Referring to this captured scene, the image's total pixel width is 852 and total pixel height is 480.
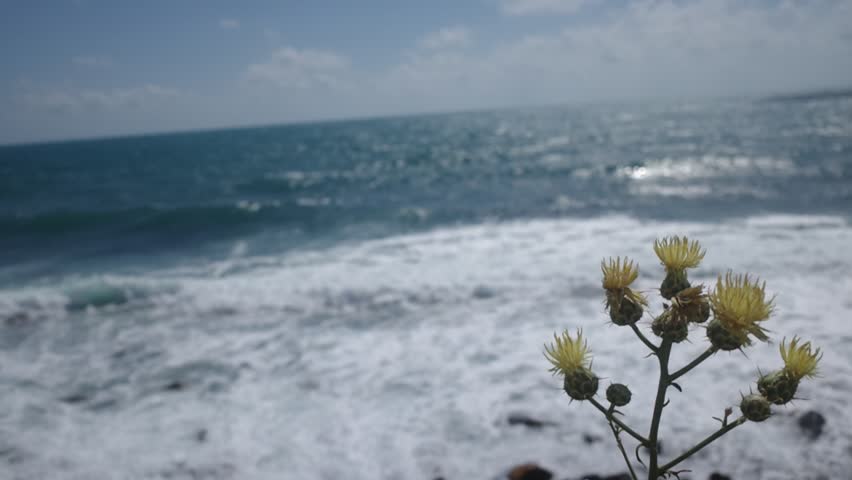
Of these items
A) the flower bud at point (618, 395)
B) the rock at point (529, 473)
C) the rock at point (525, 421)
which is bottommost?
the rock at point (529, 473)

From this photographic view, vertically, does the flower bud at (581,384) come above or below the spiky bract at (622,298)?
below

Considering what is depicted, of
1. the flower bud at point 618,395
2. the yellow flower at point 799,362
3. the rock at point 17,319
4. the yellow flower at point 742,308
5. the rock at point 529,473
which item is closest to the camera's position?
the yellow flower at point 742,308

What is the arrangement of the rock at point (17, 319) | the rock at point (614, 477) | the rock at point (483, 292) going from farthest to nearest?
the rock at point (17, 319) < the rock at point (483, 292) < the rock at point (614, 477)

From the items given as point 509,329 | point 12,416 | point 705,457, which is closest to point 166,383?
point 12,416

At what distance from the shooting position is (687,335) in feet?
4.19

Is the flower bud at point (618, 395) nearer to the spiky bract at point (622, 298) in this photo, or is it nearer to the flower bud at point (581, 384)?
the flower bud at point (581, 384)

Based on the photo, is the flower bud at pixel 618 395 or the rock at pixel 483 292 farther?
the rock at pixel 483 292

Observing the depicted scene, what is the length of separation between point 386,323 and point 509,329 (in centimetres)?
168

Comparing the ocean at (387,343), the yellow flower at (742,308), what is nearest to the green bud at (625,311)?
the yellow flower at (742,308)

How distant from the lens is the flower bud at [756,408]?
50.7 inches

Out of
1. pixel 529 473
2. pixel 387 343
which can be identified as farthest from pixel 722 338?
pixel 387 343

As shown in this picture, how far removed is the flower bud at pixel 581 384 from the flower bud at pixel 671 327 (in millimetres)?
207

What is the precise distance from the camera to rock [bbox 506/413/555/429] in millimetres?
4242

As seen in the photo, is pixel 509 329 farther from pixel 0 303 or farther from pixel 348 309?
pixel 0 303
